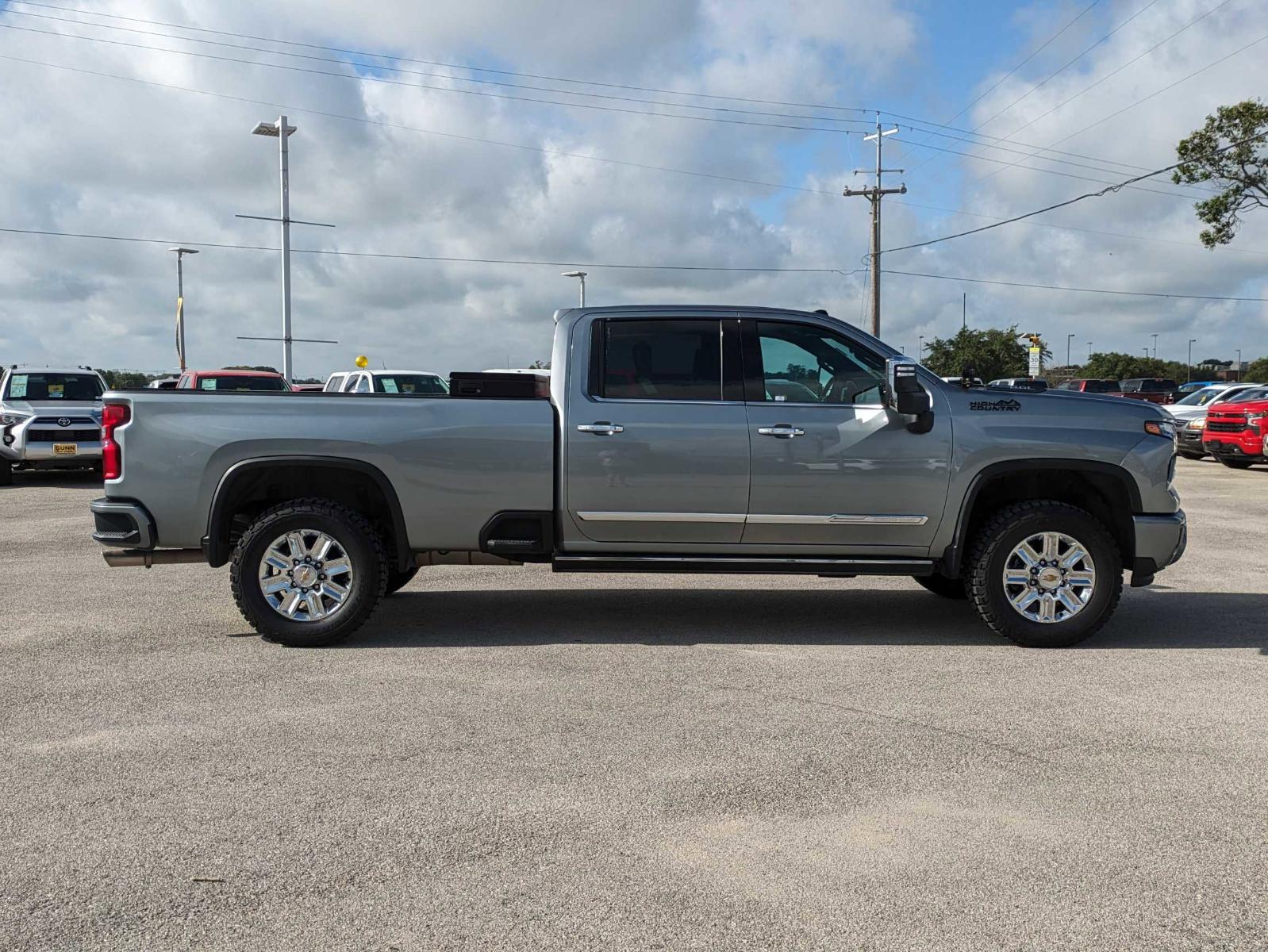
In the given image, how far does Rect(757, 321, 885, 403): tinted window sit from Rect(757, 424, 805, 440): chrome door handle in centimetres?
25

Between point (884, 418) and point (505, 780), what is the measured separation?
3.44m

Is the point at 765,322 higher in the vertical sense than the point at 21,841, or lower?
higher

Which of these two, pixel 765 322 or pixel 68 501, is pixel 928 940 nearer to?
pixel 765 322

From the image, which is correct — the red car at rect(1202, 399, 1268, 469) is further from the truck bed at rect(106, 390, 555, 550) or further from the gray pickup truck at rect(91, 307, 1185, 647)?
the truck bed at rect(106, 390, 555, 550)

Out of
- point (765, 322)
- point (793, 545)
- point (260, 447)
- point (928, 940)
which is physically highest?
point (765, 322)

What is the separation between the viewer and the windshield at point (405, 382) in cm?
1980

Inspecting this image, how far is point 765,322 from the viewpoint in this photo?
7.05m

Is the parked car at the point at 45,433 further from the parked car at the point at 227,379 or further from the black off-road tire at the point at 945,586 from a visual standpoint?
the black off-road tire at the point at 945,586

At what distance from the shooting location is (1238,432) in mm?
21359

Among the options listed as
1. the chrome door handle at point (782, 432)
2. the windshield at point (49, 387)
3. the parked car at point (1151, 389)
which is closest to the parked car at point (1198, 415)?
the chrome door handle at point (782, 432)

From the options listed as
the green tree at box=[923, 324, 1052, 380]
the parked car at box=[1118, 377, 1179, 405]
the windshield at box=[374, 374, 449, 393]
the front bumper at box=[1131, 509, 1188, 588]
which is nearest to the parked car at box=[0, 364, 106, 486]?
the windshield at box=[374, 374, 449, 393]

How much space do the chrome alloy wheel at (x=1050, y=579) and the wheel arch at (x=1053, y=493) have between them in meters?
0.33

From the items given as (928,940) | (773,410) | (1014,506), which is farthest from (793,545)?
(928,940)

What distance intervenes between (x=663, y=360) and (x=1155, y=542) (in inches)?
123
